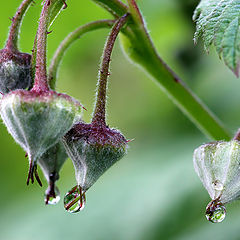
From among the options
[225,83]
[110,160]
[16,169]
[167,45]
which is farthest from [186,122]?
[110,160]

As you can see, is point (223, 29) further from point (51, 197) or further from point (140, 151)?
point (140, 151)

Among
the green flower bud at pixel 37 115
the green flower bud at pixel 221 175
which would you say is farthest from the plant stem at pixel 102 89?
the green flower bud at pixel 221 175

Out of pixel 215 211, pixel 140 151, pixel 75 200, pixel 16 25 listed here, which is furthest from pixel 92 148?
pixel 140 151

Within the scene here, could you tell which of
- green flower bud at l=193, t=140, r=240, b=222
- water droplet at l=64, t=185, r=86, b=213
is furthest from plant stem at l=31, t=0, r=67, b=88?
green flower bud at l=193, t=140, r=240, b=222

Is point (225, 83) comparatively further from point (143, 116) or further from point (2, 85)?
point (2, 85)

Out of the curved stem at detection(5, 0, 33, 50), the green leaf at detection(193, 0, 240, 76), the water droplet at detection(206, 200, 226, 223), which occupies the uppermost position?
the curved stem at detection(5, 0, 33, 50)

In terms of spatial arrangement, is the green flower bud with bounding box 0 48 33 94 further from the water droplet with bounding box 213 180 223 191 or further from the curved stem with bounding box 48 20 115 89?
the water droplet with bounding box 213 180 223 191

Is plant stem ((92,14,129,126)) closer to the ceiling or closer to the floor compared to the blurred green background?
closer to the ceiling
